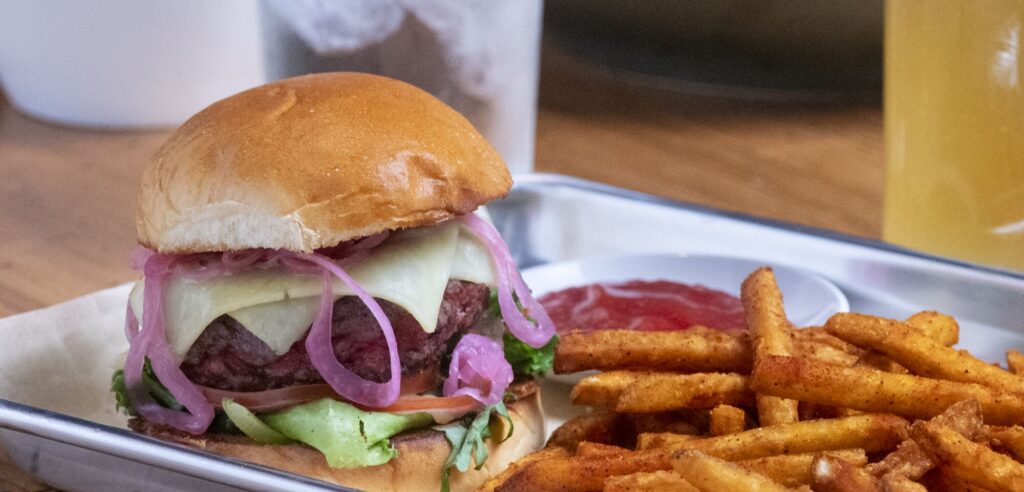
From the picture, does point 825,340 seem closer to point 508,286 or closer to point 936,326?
point 936,326

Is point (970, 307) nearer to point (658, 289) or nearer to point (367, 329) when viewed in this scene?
point (658, 289)

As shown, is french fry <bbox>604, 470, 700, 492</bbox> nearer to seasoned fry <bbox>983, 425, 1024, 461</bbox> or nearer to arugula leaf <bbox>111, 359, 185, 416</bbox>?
seasoned fry <bbox>983, 425, 1024, 461</bbox>

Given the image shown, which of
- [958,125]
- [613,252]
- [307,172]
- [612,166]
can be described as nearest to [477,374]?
[307,172]

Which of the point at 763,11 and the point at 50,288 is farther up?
the point at 763,11

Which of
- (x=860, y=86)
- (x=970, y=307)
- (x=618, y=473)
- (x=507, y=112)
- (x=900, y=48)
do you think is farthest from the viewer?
(x=860, y=86)

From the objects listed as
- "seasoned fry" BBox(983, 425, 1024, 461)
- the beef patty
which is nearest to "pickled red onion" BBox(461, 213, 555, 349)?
the beef patty

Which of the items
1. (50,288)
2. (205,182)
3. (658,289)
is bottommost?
(50,288)

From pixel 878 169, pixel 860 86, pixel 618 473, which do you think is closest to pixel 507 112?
pixel 878 169
